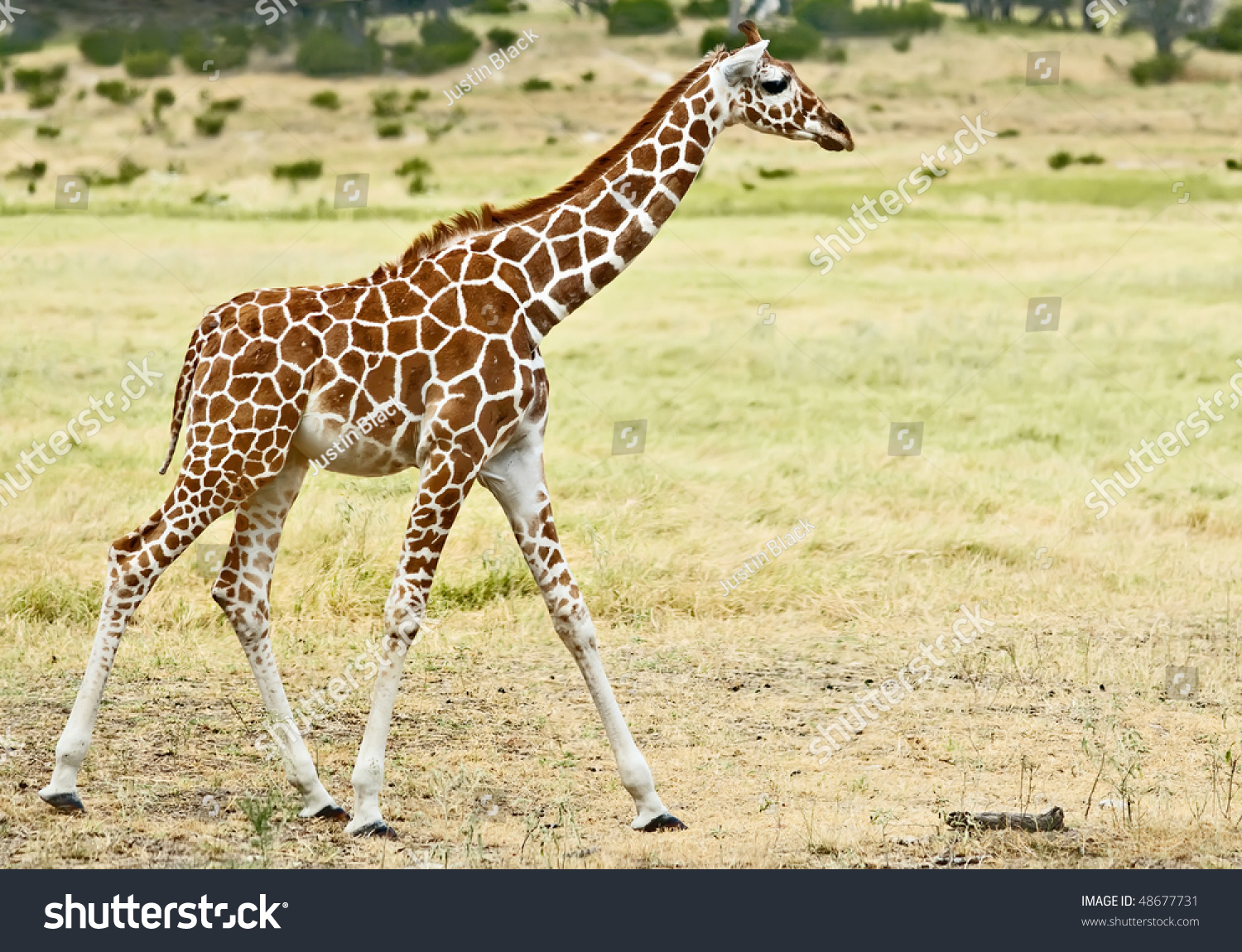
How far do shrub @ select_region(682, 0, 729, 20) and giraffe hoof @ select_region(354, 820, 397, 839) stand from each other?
34.1 metres

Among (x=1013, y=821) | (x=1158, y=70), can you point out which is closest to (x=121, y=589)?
(x=1013, y=821)

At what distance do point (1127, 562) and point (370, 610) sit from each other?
5.86 m

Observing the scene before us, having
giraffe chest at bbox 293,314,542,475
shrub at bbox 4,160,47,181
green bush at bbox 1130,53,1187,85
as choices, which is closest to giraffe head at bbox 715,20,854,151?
giraffe chest at bbox 293,314,542,475

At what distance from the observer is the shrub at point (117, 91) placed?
34.0 meters

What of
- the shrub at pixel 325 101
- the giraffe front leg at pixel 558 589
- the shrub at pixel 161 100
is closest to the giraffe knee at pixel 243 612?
the giraffe front leg at pixel 558 589

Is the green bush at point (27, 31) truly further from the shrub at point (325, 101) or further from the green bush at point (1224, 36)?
the green bush at point (1224, 36)

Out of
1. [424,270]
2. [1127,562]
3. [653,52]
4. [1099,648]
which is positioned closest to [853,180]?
[653,52]

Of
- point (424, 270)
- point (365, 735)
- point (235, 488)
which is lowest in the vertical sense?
point (365, 735)

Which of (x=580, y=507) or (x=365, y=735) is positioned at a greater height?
(x=365, y=735)

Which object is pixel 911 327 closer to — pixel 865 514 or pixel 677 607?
pixel 865 514

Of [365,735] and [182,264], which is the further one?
[182,264]

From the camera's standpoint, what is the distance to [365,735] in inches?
275

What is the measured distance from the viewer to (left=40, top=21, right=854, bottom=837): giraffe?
274 inches

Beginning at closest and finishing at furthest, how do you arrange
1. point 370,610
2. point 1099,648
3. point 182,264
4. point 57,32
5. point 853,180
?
point 1099,648
point 370,610
point 182,264
point 853,180
point 57,32
